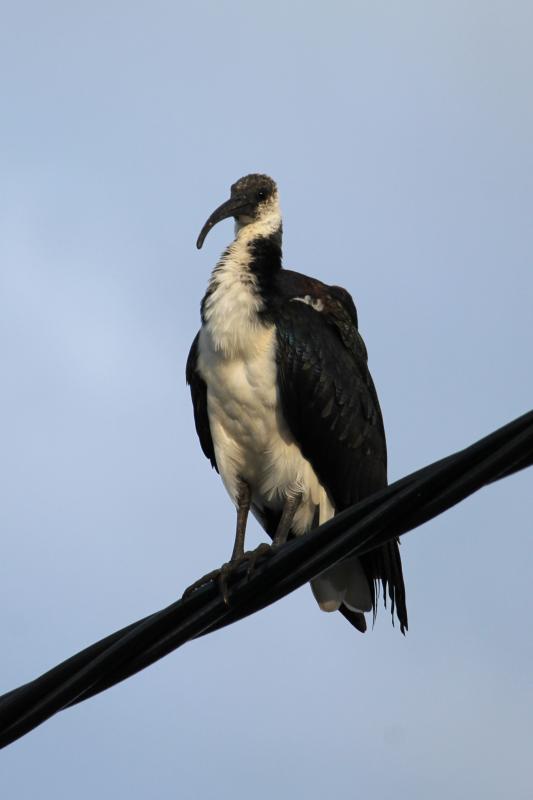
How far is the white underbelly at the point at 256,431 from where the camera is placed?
7.14m

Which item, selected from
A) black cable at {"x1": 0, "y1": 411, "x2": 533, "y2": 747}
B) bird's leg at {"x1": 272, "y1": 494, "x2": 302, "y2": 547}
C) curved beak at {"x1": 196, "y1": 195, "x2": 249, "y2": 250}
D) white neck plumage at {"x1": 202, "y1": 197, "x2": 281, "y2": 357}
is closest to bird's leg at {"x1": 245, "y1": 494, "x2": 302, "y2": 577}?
bird's leg at {"x1": 272, "y1": 494, "x2": 302, "y2": 547}

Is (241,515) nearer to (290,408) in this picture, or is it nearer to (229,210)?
(290,408)

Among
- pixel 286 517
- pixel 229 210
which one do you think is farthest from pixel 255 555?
pixel 229 210

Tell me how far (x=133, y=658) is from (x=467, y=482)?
1.19 meters

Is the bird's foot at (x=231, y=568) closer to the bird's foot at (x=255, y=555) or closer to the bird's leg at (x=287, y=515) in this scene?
the bird's foot at (x=255, y=555)

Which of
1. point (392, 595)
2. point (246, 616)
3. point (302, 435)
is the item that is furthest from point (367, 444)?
point (246, 616)

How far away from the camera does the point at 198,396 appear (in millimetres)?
7496

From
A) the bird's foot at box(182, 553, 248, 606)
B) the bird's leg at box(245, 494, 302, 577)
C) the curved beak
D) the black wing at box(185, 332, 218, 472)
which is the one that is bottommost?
the bird's foot at box(182, 553, 248, 606)

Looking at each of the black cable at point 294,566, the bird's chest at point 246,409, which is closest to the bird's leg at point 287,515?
the bird's chest at point 246,409

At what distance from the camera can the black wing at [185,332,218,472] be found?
24.5ft

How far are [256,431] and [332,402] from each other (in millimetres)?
406

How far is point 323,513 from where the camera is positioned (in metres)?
7.34

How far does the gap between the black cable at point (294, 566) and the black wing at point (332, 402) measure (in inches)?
98.8

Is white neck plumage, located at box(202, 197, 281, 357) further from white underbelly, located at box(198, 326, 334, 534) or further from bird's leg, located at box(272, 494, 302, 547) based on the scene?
bird's leg, located at box(272, 494, 302, 547)
